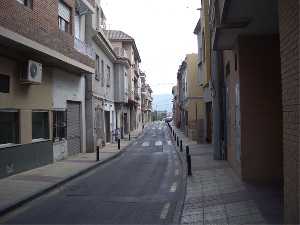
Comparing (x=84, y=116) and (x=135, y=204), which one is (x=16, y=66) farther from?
(x=84, y=116)

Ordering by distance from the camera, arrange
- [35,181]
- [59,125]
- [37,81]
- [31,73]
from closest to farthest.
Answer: [35,181], [31,73], [37,81], [59,125]

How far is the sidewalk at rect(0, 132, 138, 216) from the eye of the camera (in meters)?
10.7

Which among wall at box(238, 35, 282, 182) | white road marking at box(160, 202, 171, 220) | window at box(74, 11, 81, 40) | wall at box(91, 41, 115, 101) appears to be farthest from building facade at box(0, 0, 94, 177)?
wall at box(238, 35, 282, 182)

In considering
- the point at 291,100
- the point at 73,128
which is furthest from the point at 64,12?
the point at 291,100

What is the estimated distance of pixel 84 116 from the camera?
25859 mm

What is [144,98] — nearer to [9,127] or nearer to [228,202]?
[9,127]

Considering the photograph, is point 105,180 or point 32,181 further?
point 105,180

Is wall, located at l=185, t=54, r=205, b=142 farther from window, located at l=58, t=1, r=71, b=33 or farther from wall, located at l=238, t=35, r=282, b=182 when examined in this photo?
wall, located at l=238, t=35, r=282, b=182

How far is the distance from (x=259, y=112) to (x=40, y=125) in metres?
9.20

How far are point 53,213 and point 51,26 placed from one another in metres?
10.00

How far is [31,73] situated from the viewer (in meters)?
16.0

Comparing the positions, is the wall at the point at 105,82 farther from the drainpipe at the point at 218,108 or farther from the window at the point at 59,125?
the drainpipe at the point at 218,108

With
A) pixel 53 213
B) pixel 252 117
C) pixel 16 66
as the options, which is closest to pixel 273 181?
pixel 252 117

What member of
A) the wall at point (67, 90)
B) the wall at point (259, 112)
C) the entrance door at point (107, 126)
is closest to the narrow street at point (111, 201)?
the wall at point (259, 112)
